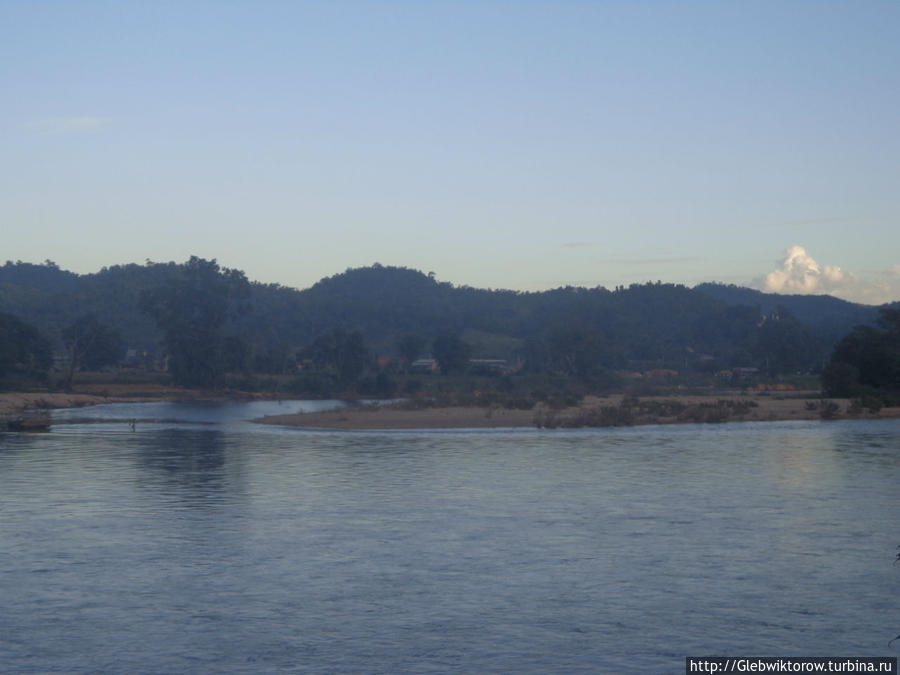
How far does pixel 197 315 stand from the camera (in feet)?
518

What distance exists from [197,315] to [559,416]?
331 feet

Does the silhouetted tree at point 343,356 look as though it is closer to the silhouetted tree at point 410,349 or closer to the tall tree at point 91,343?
the silhouetted tree at point 410,349

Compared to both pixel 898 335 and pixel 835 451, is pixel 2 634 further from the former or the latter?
pixel 898 335

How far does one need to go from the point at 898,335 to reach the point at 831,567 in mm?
79275

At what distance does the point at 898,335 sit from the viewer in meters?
91.4

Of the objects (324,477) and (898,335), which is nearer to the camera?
(324,477)

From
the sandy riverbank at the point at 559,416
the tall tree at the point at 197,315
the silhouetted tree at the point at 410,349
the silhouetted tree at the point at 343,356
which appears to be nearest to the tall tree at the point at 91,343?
the tall tree at the point at 197,315

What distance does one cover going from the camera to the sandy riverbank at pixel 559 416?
67.6 metres

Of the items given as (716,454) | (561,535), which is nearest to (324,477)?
(561,535)

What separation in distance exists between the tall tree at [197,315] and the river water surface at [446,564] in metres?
101

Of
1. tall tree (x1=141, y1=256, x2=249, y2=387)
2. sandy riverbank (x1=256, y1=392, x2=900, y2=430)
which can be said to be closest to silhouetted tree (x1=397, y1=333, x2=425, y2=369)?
tall tree (x1=141, y1=256, x2=249, y2=387)

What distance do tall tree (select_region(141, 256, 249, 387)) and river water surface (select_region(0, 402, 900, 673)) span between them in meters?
101

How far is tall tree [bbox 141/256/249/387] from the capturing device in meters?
143

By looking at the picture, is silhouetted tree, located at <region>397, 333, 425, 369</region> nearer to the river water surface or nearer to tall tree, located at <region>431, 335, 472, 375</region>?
tall tree, located at <region>431, 335, 472, 375</region>
